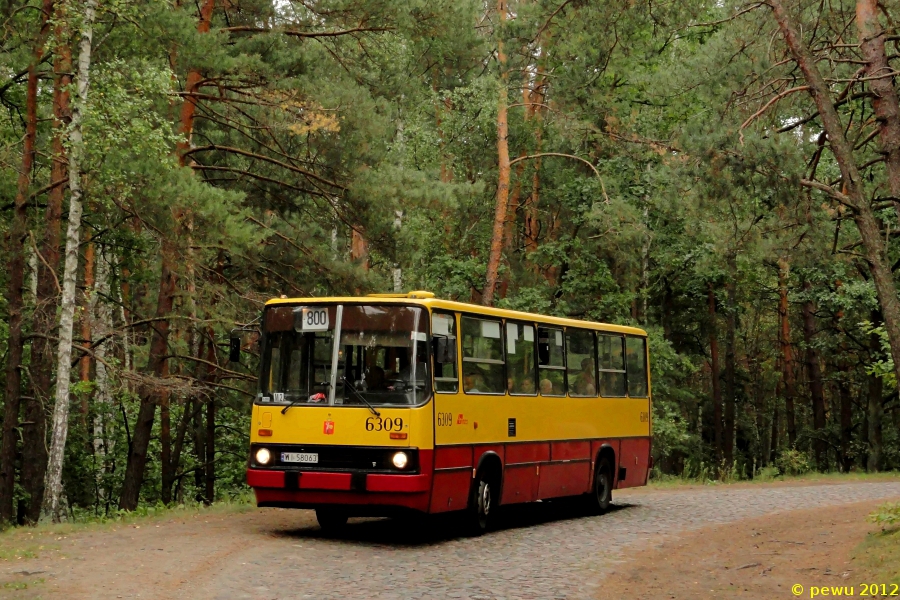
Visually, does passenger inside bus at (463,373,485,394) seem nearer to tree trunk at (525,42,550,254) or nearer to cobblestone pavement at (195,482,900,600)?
cobblestone pavement at (195,482,900,600)

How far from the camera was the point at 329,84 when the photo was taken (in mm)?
25172

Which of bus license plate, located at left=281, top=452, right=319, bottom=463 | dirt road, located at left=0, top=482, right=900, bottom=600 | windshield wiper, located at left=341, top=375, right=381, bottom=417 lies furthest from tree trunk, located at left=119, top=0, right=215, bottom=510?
windshield wiper, located at left=341, top=375, right=381, bottom=417

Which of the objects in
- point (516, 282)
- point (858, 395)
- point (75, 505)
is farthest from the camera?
point (858, 395)

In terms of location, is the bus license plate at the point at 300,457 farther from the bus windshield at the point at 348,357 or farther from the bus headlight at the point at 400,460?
the bus headlight at the point at 400,460

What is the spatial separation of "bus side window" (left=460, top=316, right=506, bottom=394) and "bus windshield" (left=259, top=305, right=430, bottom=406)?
44.1 inches

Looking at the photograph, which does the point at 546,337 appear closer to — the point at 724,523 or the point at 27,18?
the point at 724,523

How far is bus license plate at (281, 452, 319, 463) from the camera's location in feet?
49.5

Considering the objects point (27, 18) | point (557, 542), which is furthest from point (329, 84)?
point (557, 542)

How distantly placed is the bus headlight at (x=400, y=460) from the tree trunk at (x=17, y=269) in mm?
10310

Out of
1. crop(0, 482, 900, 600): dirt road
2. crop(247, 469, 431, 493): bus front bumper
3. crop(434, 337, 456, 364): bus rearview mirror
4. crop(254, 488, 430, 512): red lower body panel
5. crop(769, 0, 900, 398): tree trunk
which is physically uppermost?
crop(769, 0, 900, 398): tree trunk

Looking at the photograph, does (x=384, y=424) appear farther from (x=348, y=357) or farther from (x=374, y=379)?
(x=348, y=357)

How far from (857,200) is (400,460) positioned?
650 centimetres

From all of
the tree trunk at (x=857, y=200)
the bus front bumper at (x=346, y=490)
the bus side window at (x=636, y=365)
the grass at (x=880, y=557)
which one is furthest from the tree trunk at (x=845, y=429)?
the bus front bumper at (x=346, y=490)

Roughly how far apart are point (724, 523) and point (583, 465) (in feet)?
8.31
